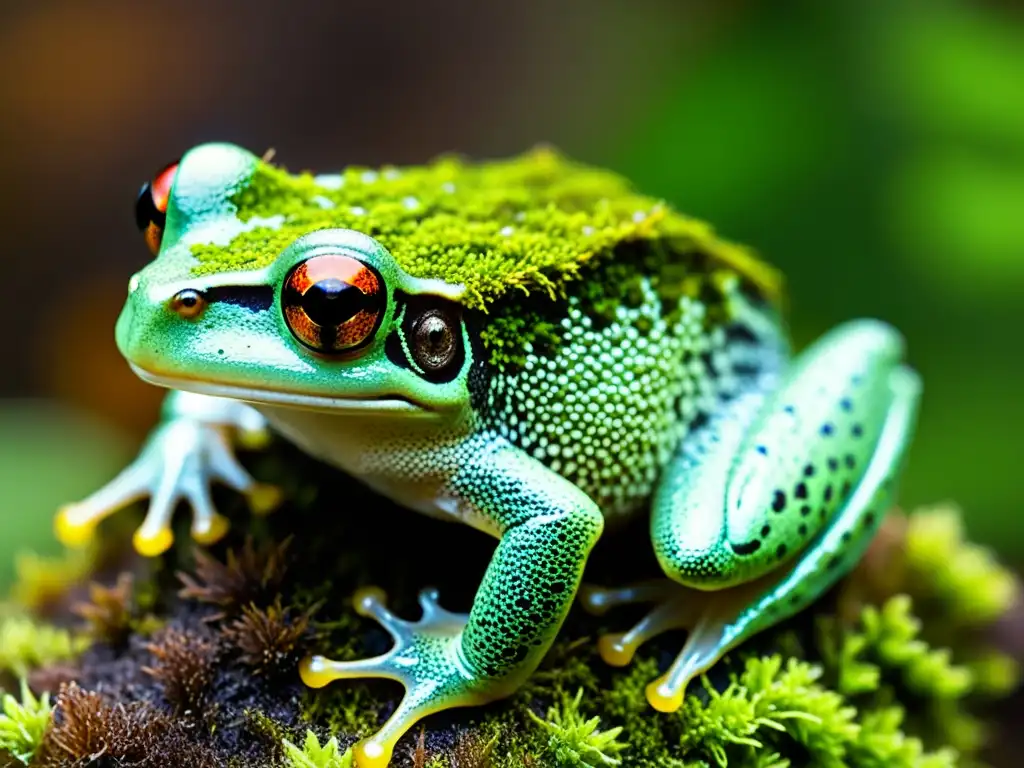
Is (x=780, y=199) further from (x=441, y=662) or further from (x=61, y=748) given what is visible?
(x=61, y=748)

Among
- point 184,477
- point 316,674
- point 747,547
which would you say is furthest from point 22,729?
point 747,547

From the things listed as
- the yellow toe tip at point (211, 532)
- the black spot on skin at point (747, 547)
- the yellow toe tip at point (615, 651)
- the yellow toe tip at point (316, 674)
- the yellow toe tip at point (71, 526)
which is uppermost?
the black spot on skin at point (747, 547)

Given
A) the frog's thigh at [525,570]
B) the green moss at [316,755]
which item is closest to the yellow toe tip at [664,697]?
the frog's thigh at [525,570]

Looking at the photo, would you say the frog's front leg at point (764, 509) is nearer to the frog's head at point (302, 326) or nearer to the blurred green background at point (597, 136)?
the frog's head at point (302, 326)

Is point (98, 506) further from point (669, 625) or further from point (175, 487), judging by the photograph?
point (669, 625)

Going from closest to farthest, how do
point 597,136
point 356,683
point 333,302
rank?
point 333,302 < point 356,683 < point 597,136

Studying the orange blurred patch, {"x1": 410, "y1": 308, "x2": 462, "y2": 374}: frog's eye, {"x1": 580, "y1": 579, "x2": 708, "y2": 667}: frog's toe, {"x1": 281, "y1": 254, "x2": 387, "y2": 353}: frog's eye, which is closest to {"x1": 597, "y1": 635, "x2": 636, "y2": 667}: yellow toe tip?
{"x1": 580, "y1": 579, "x2": 708, "y2": 667}: frog's toe

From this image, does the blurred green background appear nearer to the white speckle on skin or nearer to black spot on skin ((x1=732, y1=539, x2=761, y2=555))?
the white speckle on skin
